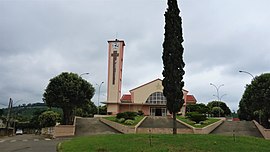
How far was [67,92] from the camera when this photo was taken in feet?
127

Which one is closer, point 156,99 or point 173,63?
point 173,63

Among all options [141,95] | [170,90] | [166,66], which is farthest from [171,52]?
[141,95]

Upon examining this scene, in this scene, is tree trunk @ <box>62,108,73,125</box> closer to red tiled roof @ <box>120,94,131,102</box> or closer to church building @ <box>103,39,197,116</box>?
church building @ <box>103,39,197,116</box>

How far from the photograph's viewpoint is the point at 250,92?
38.3 meters

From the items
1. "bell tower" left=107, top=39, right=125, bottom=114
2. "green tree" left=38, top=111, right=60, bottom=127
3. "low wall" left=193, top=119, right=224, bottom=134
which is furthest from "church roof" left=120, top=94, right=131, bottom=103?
"low wall" left=193, top=119, right=224, bottom=134

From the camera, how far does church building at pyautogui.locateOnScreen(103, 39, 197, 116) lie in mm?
64750

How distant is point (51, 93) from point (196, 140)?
2545cm

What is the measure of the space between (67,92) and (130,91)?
31.4 meters

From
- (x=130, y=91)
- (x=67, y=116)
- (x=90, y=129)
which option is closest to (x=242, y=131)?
(x=90, y=129)

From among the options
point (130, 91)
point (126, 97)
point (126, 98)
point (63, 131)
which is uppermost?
point (130, 91)

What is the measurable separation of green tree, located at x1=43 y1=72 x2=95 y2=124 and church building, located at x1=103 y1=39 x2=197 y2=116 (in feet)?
77.4

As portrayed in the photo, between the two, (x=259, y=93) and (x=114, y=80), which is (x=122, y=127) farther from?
(x=114, y=80)

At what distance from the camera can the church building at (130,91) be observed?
212 feet

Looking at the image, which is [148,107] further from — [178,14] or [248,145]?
[248,145]
